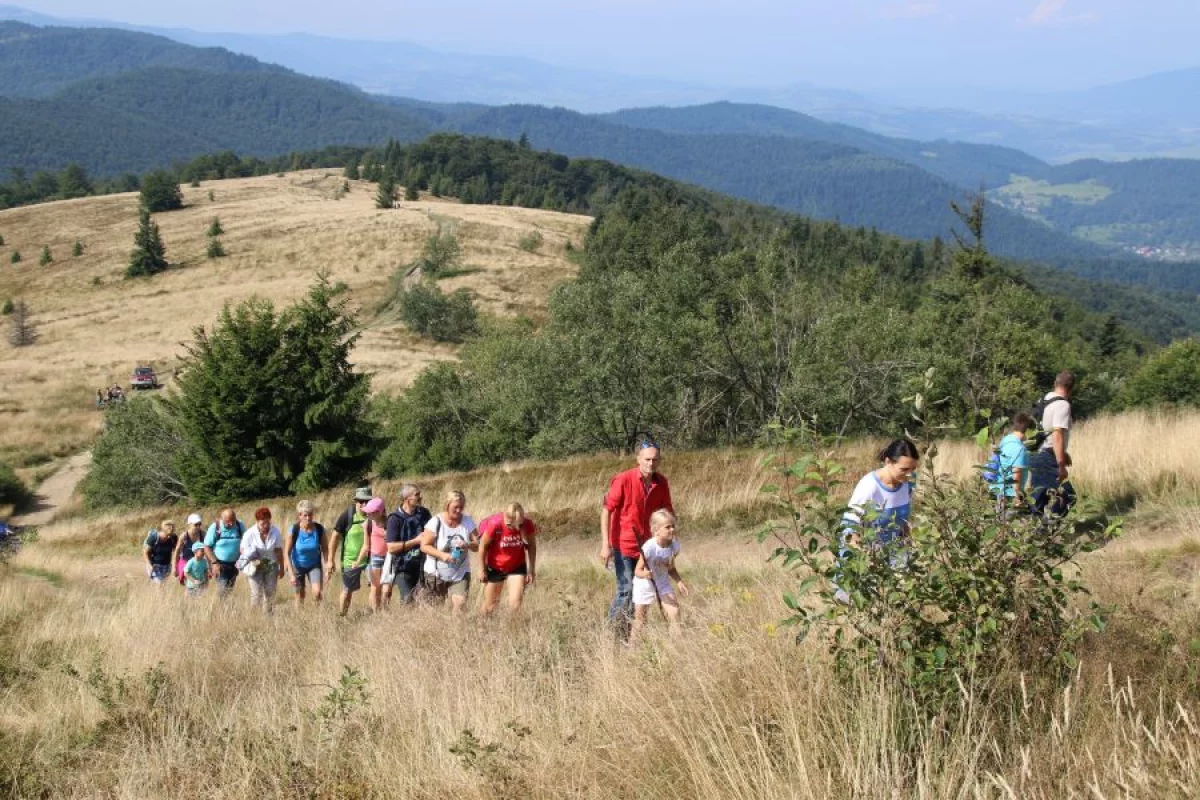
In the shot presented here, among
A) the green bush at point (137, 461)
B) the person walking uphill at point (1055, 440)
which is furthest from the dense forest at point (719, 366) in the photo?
the green bush at point (137, 461)

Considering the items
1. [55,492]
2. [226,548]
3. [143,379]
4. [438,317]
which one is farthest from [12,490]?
[226,548]

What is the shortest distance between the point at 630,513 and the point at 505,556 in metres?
1.60

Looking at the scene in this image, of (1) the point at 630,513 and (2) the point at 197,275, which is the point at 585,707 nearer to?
(1) the point at 630,513

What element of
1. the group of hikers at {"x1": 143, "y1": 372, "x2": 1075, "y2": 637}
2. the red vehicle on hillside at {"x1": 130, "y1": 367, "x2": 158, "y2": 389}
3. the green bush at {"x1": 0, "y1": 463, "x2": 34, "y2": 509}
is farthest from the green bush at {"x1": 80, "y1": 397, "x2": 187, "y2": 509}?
the group of hikers at {"x1": 143, "y1": 372, "x2": 1075, "y2": 637}

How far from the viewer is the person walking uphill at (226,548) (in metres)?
11.6

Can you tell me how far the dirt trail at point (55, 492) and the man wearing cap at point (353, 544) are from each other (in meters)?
31.9

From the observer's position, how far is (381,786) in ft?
13.8

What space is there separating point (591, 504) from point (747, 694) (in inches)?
442

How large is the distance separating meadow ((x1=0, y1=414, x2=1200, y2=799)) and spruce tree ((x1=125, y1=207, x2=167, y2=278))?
273 ft

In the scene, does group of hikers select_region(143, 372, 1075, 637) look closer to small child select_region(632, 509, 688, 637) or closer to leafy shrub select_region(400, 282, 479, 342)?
small child select_region(632, 509, 688, 637)

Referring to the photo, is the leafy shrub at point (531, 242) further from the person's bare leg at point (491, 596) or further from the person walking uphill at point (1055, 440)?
the person walking uphill at point (1055, 440)

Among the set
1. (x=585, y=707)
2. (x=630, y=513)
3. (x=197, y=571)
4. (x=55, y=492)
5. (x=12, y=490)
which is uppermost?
(x=585, y=707)

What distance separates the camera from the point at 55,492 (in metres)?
42.1

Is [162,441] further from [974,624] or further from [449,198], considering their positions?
[449,198]
